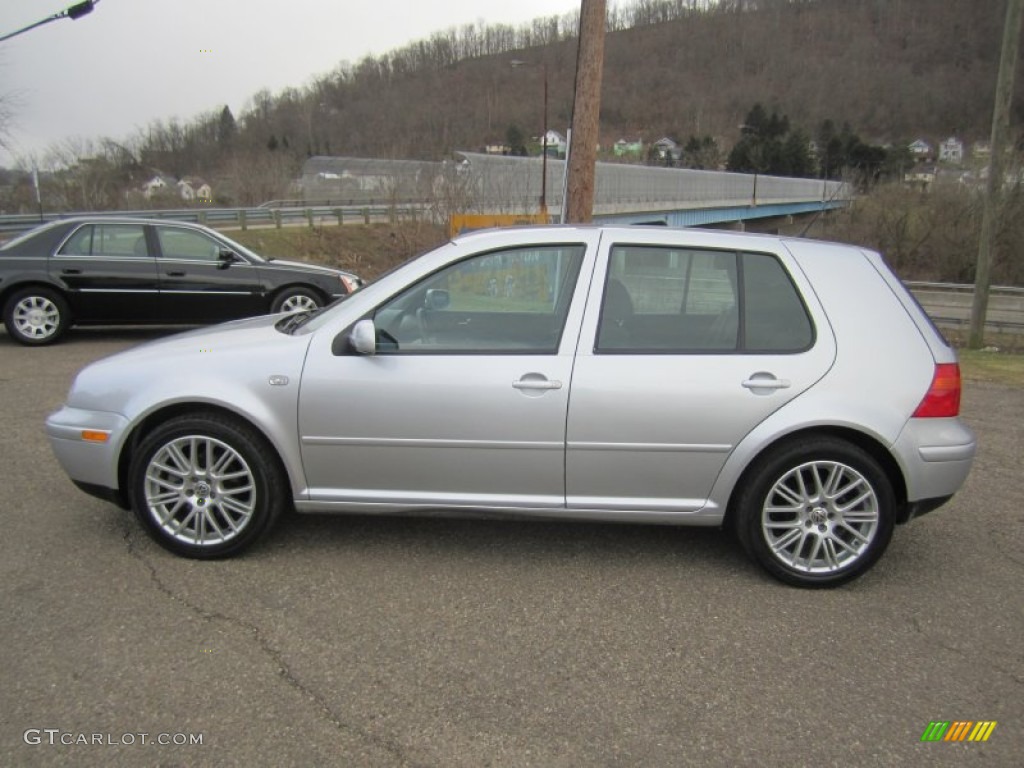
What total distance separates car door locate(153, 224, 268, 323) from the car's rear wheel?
0.21 m

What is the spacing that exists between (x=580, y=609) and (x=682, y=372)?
1144mm

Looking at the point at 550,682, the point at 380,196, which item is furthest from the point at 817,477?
the point at 380,196

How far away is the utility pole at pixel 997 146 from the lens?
12602mm

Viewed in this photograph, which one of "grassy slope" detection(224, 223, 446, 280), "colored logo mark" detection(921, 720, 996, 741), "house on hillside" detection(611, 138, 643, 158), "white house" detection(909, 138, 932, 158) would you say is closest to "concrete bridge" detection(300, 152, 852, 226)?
"grassy slope" detection(224, 223, 446, 280)

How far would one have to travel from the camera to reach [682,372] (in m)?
3.36

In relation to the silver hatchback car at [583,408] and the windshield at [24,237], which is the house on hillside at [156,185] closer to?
the windshield at [24,237]

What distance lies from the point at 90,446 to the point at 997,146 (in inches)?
615

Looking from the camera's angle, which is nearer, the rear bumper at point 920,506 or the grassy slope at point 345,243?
the rear bumper at point 920,506

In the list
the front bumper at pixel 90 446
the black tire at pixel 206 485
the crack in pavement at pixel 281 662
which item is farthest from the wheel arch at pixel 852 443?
the front bumper at pixel 90 446

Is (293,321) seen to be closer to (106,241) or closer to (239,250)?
(239,250)

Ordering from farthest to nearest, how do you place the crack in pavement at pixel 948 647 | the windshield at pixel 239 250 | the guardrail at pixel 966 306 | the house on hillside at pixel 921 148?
the house on hillside at pixel 921 148 < the guardrail at pixel 966 306 < the windshield at pixel 239 250 < the crack in pavement at pixel 948 647

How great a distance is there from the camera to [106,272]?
890 centimetres

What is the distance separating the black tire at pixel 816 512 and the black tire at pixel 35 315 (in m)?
8.68

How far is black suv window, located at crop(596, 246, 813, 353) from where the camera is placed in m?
3.44
